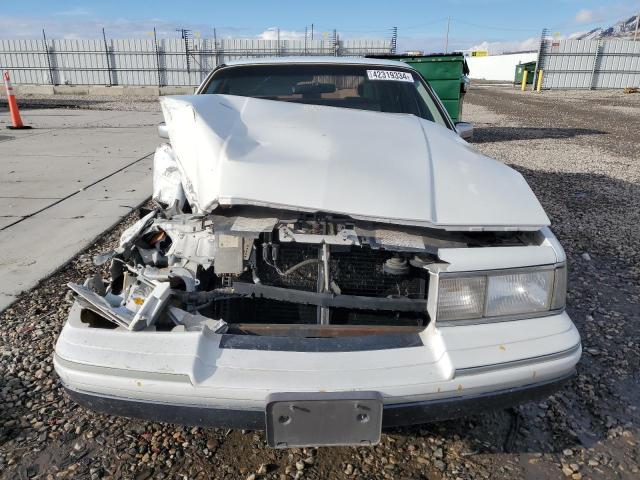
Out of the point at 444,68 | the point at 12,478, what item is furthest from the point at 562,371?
the point at 444,68

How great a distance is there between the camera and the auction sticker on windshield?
3.37 m

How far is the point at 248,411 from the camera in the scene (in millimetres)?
1526

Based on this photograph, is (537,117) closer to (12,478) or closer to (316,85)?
(316,85)

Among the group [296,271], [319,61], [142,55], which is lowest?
[296,271]

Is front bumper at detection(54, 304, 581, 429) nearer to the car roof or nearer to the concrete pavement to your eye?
the concrete pavement

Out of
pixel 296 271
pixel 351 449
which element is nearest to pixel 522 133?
pixel 296 271

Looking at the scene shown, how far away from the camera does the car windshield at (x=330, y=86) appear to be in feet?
11.0

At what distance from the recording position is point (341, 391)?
1494 millimetres

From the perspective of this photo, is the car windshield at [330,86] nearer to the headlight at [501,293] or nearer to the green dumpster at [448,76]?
the headlight at [501,293]

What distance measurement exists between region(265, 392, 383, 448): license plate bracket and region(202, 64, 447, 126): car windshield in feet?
7.79

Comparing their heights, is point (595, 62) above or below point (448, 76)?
above

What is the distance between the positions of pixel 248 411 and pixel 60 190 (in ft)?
16.8

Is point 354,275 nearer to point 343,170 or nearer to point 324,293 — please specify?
point 324,293

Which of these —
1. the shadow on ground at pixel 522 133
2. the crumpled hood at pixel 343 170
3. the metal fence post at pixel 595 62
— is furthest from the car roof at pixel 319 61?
the metal fence post at pixel 595 62
